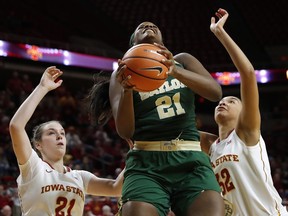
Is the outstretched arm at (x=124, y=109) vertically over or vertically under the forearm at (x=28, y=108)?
under

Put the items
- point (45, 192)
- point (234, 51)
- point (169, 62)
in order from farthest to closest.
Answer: point (45, 192) < point (234, 51) < point (169, 62)

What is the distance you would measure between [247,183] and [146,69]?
131 centimetres

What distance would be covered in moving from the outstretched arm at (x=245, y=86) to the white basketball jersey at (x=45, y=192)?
1150 mm

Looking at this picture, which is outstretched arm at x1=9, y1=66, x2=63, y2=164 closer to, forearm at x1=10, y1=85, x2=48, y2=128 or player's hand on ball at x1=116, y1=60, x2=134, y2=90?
forearm at x1=10, y1=85, x2=48, y2=128

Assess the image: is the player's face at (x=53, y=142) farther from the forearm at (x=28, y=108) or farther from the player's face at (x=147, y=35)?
the player's face at (x=147, y=35)

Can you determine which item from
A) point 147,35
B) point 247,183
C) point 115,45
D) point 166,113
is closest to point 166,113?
Result: point 166,113

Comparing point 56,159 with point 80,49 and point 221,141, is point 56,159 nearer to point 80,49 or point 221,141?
point 221,141

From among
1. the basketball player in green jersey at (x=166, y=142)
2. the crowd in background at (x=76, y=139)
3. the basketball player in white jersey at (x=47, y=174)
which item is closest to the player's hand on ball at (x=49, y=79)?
the basketball player in white jersey at (x=47, y=174)

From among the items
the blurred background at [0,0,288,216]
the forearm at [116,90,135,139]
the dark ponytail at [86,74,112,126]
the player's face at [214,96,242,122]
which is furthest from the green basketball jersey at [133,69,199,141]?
the blurred background at [0,0,288,216]

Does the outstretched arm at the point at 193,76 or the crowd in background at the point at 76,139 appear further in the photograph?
the crowd in background at the point at 76,139

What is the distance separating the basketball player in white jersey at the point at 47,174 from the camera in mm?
3543

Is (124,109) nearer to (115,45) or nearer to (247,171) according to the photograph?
(247,171)

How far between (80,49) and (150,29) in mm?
13514

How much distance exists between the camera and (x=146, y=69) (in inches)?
101
